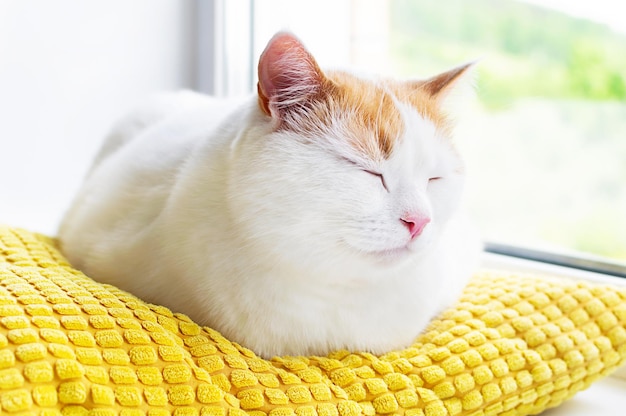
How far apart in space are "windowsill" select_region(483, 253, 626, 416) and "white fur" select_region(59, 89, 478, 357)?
9.9 inches

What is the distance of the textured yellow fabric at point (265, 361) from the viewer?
70 centimetres

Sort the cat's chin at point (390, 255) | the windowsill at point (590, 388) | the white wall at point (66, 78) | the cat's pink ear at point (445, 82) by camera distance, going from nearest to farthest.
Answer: the cat's chin at point (390, 255)
the cat's pink ear at point (445, 82)
the windowsill at point (590, 388)
the white wall at point (66, 78)

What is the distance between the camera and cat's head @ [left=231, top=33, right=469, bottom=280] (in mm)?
784

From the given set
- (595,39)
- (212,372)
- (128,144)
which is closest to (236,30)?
(128,144)

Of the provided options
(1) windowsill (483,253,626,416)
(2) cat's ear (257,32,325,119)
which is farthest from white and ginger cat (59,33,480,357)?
(1) windowsill (483,253,626,416)

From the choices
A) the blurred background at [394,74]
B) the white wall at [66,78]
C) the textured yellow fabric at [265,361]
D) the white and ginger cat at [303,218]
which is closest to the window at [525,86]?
the blurred background at [394,74]

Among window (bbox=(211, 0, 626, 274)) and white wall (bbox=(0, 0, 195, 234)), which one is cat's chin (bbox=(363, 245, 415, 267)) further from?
white wall (bbox=(0, 0, 195, 234))

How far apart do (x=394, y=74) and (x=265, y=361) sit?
3.13 feet

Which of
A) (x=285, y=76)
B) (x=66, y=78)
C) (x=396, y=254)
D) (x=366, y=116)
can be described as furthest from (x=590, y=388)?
Answer: (x=66, y=78)

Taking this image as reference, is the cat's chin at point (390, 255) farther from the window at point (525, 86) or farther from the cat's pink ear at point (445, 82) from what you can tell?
the window at point (525, 86)

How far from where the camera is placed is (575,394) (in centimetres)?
103

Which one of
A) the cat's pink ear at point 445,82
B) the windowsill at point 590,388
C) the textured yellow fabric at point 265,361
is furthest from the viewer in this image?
the windowsill at point 590,388

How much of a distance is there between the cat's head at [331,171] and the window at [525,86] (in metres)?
0.58

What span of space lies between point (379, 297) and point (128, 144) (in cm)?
61
